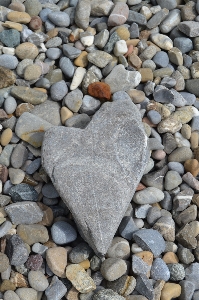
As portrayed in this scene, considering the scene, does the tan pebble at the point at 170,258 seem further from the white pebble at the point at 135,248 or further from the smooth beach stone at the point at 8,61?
the smooth beach stone at the point at 8,61

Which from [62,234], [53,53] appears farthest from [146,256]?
[53,53]

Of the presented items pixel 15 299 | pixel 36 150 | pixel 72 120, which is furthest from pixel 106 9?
pixel 15 299

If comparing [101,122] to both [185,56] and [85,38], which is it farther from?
[185,56]

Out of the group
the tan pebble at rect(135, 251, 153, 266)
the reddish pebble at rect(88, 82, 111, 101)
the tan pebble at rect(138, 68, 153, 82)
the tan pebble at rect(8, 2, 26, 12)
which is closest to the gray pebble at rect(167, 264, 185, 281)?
the tan pebble at rect(135, 251, 153, 266)

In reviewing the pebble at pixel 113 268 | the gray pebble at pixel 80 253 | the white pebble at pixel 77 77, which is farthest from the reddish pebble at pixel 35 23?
the pebble at pixel 113 268

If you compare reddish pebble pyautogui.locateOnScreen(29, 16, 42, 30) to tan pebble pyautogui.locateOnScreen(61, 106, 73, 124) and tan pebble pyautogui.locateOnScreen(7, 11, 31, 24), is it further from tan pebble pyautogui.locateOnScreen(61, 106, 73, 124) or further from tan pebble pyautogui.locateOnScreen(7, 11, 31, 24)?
tan pebble pyautogui.locateOnScreen(61, 106, 73, 124)

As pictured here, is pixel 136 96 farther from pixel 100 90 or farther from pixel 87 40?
pixel 87 40
